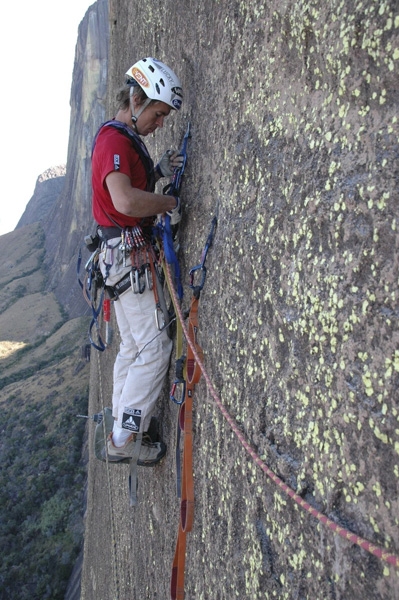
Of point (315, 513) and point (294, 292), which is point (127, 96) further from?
point (315, 513)

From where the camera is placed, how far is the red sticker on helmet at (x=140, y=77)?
3.26 metres

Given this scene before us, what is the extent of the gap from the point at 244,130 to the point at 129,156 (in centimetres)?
100

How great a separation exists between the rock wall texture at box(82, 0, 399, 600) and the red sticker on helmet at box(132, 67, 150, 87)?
0.32m

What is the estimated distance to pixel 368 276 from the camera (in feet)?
5.43

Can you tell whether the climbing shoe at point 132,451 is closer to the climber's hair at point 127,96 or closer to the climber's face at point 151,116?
the climber's face at point 151,116

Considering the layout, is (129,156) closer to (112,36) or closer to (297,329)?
(297,329)

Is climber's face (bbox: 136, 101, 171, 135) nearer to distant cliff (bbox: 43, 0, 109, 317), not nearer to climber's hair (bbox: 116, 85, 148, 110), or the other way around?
climber's hair (bbox: 116, 85, 148, 110)

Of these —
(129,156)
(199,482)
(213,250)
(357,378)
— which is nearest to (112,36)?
(129,156)

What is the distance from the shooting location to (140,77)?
129 inches

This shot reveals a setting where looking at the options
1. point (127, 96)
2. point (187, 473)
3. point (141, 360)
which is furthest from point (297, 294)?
point (127, 96)

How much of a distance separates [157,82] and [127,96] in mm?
302

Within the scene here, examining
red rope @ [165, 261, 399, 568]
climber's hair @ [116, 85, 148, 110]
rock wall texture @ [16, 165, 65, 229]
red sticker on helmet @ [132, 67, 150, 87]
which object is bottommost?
red rope @ [165, 261, 399, 568]

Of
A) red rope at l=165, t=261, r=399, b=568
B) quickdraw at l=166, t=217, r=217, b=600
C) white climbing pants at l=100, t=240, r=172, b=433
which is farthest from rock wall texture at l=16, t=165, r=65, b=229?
red rope at l=165, t=261, r=399, b=568

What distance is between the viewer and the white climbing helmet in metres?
3.25
